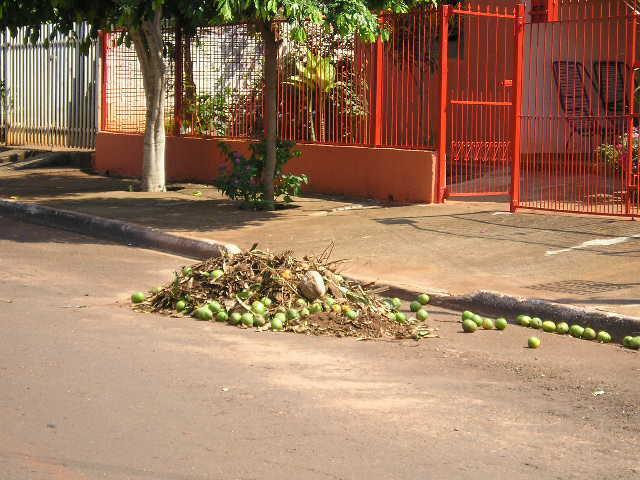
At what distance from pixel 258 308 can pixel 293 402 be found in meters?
2.03

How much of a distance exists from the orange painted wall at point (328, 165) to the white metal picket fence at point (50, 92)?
1.38m

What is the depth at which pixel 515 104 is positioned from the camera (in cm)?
1273

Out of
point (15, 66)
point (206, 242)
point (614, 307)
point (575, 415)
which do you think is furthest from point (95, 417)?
point (15, 66)

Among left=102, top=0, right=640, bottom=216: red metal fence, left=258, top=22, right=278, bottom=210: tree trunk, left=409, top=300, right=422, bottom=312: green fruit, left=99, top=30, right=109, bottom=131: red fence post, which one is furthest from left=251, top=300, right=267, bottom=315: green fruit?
left=99, top=30, right=109, bottom=131: red fence post

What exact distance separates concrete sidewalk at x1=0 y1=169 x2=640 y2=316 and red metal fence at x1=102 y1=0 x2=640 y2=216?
0.81m

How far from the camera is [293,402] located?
17.9ft

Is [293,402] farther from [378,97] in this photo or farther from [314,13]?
[378,97]

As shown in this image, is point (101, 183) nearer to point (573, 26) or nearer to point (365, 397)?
point (573, 26)

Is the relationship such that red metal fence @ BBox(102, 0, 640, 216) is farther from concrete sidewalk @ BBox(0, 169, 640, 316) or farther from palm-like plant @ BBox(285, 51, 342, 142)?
concrete sidewalk @ BBox(0, 169, 640, 316)

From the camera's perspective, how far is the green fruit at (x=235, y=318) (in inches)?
292

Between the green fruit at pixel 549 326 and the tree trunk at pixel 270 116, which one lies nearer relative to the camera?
the green fruit at pixel 549 326

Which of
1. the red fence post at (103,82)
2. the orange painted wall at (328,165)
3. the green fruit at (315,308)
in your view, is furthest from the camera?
the red fence post at (103,82)

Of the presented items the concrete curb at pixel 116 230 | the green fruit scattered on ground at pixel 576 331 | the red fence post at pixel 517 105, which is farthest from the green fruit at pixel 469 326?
the red fence post at pixel 517 105

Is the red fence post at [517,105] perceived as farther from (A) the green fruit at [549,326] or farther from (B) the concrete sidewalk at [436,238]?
(A) the green fruit at [549,326]
